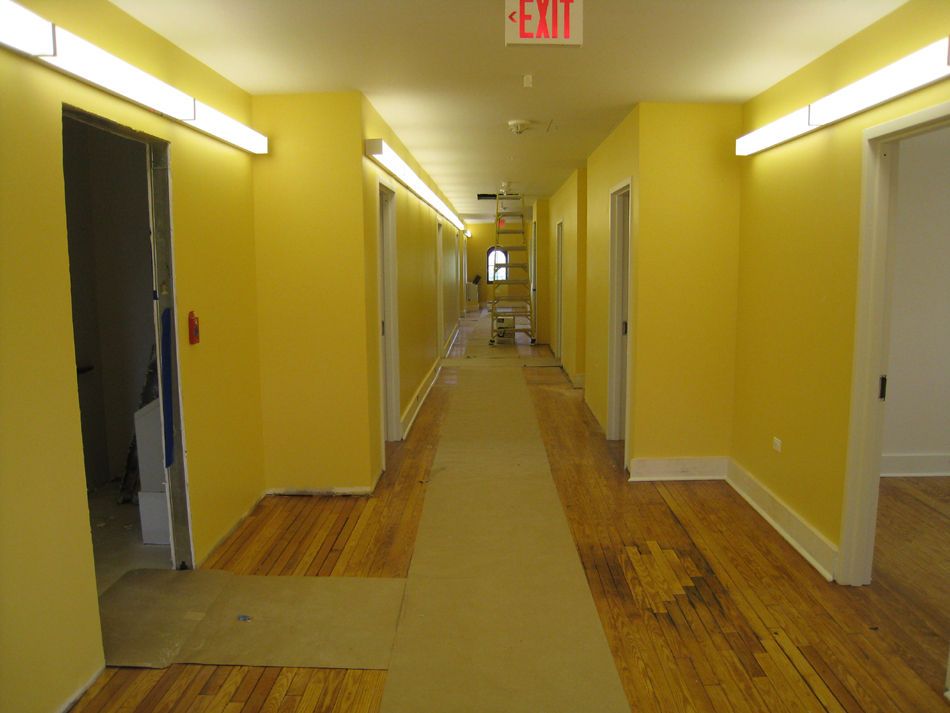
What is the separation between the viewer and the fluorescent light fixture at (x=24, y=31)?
180cm

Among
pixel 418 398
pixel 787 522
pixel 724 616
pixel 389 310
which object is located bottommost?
pixel 724 616

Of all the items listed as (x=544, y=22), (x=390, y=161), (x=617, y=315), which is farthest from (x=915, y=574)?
(x=390, y=161)

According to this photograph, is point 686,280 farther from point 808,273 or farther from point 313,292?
point 313,292

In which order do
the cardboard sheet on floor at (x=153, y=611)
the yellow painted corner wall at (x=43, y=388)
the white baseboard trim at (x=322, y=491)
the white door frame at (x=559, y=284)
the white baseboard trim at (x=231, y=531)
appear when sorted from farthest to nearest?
1. the white door frame at (x=559, y=284)
2. the white baseboard trim at (x=322, y=491)
3. the white baseboard trim at (x=231, y=531)
4. the cardboard sheet on floor at (x=153, y=611)
5. the yellow painted corner wall at (x=43, y=388)

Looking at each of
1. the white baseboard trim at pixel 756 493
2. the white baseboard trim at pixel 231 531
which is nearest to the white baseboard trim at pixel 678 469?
the white baseboard trim at pixel 756 493

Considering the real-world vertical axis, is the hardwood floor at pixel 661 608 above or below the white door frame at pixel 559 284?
below

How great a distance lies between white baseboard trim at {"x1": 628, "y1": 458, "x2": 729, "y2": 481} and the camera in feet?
14.6

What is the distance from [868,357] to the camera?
284 centimetres

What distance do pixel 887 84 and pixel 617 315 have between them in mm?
2854

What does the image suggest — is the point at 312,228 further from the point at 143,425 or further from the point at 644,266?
the point at 644,266

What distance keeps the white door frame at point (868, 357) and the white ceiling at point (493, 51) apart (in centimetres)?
60

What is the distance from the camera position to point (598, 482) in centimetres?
443

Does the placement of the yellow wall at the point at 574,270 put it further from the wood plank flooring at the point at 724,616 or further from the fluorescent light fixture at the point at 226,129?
the fluorescent light fixture at the point at 226,129

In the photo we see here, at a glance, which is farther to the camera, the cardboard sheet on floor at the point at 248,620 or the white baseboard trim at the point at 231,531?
the white baseboard trim at the point at 231,531
